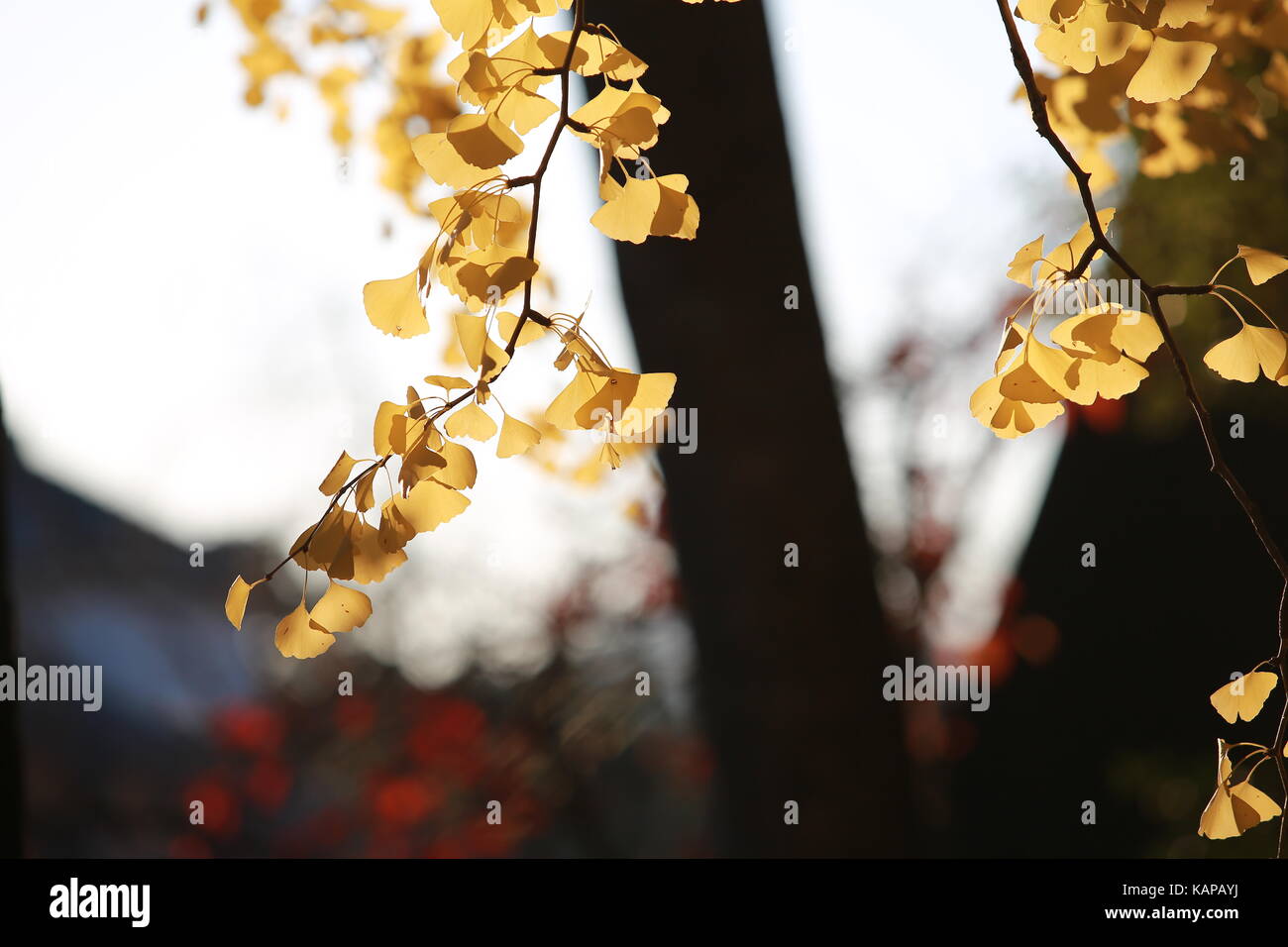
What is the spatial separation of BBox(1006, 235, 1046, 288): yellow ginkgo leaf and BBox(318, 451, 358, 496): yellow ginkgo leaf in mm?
448

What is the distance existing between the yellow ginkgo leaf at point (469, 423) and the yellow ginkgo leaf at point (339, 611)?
0.38 ft

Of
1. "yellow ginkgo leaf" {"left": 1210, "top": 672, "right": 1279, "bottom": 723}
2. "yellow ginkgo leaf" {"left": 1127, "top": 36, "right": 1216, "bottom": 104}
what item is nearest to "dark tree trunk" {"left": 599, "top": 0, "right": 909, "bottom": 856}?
"yellow ginkgo leaf" {"left": 1210, "top": 672, "right": 1279, "bottom": 723}

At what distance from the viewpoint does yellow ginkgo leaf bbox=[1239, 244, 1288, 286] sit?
0.59 meters

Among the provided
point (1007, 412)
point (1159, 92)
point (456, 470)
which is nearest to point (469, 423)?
point (456, 470)

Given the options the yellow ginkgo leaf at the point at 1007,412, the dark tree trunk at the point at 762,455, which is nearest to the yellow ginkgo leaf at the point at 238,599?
the yellow ginkgo leaf at the point at 1007,412

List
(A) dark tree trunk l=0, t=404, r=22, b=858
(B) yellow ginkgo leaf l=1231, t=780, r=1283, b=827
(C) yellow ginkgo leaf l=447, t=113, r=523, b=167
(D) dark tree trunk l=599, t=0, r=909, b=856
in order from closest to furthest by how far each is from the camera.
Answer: (C) yellow ginkgo leaf l=447, t=113, r=523, b=167
(B) yellow ginkgo leaf l=1231, t=780, r=1283, b=827
(A) dark tree trunk l=0, t=404, r=22, b=858
(D) dark tree trunk l=599, t=0, r=909, b=856

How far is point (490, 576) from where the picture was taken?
612cm

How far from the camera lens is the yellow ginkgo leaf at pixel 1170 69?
53 centimetres

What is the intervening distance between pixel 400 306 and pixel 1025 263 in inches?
16.4

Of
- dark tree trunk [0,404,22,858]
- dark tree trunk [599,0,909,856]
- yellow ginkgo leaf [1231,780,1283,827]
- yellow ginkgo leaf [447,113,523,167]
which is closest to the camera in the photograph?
yellow ginkgo leaf [447,113,523,167]

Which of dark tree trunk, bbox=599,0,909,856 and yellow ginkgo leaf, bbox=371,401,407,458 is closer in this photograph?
yellow ginkgo leaf, bbox=371,401,407,458

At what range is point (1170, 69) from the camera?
54 centimetres

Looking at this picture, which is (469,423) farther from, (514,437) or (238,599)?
(238,599)

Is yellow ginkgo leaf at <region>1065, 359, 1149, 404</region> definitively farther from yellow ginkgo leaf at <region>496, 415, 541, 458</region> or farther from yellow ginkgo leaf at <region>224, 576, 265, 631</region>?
yellow ginkgo leaf at <region>224, 576, 265, 631</region>
